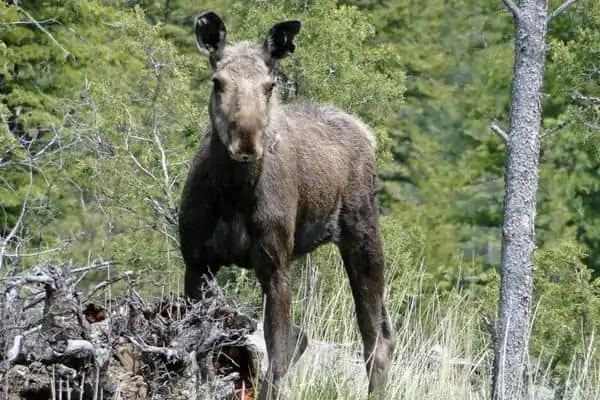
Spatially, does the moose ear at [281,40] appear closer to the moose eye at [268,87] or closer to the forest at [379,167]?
the moose eye at [268,87]

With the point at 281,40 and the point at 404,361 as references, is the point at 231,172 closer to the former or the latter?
the point at 281,40

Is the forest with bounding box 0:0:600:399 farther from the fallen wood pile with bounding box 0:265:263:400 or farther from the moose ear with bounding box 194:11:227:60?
the moose ear with bounding box 194:11:227:60

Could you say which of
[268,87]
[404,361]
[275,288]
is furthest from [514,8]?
[404,361]

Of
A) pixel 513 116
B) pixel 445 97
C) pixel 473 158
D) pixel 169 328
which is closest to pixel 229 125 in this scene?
pixel 169 328

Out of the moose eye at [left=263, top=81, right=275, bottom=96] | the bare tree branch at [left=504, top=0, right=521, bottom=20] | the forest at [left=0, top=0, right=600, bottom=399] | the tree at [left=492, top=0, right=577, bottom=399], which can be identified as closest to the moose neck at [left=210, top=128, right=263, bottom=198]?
the moose eye at [left=263, top=81, right=275, bottom=96]

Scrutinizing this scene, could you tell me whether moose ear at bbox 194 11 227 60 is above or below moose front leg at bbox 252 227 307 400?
above

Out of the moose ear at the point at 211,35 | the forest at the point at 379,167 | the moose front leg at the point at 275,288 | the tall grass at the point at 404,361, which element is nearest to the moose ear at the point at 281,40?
the moose ear at the point at 211,35

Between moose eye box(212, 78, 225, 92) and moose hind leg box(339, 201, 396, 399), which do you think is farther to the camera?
moose hind leg box(339, 201, 396, 399)

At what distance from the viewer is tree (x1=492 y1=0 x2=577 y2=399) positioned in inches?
325

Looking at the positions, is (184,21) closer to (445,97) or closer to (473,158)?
(445,97)

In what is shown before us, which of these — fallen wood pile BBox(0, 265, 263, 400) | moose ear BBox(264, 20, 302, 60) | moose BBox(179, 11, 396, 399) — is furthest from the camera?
moose ear BBox(264, 20, 302, 60)

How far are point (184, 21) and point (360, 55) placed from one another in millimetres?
13888

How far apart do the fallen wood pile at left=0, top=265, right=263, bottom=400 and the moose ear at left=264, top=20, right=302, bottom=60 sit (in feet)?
5.63

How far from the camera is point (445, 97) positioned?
25.9m
